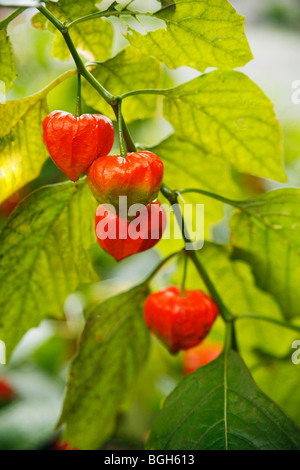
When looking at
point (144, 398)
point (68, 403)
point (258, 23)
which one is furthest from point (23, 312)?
point (258, 23)

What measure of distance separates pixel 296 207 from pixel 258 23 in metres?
0.84

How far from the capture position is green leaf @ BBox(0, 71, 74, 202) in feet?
1.72

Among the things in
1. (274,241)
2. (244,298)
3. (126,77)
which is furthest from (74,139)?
(244,298)

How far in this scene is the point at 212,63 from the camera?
0.51 meters

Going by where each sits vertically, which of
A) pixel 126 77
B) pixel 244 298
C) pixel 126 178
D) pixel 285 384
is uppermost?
pixel 126 77

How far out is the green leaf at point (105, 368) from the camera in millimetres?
681

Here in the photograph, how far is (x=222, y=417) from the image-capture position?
594mm

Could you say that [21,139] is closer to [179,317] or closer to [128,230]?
[128,230]

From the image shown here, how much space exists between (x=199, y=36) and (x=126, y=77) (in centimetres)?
13

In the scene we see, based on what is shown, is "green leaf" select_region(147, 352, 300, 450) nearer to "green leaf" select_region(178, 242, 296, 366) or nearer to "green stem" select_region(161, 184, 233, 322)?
"green stem" select_region(161, 184, 233, 322)

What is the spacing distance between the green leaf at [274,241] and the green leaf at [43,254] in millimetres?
204

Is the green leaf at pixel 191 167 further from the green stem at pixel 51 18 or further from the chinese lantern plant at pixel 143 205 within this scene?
the green stem at pixel 51 18

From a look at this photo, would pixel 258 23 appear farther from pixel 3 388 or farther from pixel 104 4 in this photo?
pixel 3 388

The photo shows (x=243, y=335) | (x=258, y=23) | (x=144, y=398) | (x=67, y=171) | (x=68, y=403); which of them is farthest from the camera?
(x=258, y=23)
